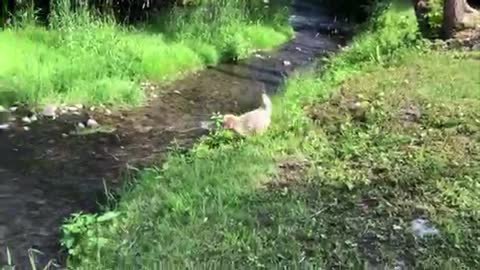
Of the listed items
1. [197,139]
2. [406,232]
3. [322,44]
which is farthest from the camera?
[322,44]

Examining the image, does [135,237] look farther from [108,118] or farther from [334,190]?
[108,118]

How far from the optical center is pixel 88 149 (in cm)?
972

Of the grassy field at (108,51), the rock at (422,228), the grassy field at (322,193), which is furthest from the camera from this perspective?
the grassy field at (108,51)

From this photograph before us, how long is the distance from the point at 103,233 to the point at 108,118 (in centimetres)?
483

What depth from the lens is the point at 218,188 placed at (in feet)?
24.0

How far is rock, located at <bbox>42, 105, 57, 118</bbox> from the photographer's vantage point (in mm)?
11034

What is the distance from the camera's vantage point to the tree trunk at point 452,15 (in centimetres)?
1367

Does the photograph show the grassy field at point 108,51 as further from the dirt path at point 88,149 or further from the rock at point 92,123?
the rock at point 92,123

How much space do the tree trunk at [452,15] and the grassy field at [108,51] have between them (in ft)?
12.9

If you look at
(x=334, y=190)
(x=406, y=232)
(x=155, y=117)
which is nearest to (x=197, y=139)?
(x=155, y=117)

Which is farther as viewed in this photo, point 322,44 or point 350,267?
point 322,44

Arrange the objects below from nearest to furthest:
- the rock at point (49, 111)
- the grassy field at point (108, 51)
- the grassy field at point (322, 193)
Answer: the grassy field at point (322, 193)
the rock at point (49, 111)
the grassy field at point (108, 51)

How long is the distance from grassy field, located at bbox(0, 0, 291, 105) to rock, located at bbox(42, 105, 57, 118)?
0.19 meters

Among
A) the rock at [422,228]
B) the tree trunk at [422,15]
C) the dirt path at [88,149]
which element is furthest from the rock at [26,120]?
the tree trunk at [422,15]
